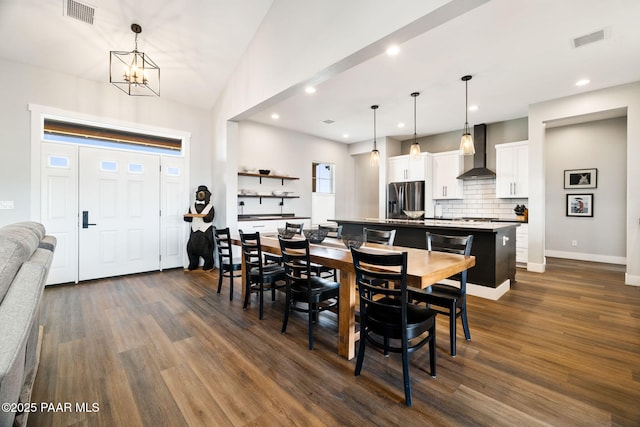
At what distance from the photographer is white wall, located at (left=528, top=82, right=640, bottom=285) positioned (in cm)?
418

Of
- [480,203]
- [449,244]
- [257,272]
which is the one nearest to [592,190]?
[480,203]

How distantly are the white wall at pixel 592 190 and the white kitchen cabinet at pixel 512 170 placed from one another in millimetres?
1194

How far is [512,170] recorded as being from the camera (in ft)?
19.3

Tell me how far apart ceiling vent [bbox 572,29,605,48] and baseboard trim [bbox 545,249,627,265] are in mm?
4656

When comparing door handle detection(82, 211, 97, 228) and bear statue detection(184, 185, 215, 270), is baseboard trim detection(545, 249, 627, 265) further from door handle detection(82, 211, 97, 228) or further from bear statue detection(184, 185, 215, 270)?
door handle detection(82, 211, 97, 228)

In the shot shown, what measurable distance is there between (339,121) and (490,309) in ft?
15.4

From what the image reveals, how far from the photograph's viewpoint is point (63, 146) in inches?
168

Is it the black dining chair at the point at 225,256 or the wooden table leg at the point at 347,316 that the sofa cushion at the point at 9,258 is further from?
the black dining chair at the point at 225,256

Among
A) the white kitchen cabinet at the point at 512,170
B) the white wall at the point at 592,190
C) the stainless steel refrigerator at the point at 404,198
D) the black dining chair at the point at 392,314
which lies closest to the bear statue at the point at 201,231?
the black dining chair at the point at 392,314

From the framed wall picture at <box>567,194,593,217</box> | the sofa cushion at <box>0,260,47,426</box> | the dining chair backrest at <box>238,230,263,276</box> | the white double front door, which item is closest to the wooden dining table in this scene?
the dining chair backrest at <box>238,230,263,276</box>

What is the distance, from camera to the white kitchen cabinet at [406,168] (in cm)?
694

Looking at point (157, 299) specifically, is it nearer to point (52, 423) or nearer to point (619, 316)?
point (52, 423)

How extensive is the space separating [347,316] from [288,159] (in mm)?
5286

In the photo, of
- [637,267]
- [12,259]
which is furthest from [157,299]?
[637,267]
